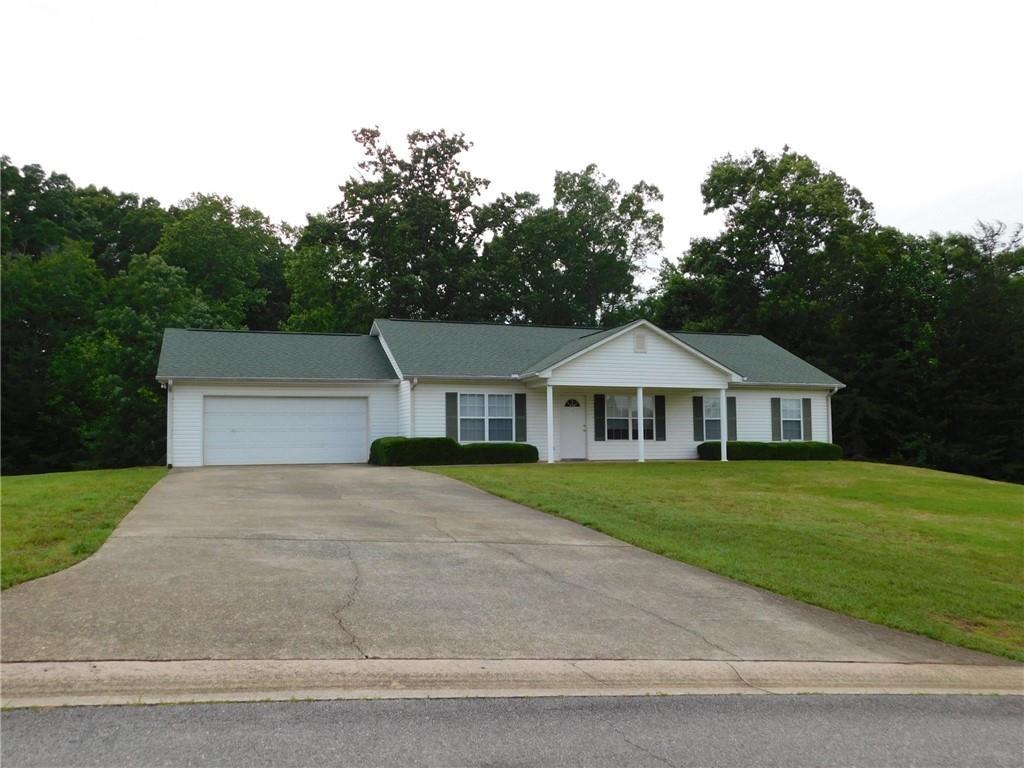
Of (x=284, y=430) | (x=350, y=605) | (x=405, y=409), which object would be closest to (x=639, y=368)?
(x=405, y=409)

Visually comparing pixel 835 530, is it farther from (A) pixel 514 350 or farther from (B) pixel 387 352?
(B) pixel 387 352

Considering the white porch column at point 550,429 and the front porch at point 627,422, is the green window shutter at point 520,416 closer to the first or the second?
the front porch at point 627,422

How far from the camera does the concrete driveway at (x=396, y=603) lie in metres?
5.73

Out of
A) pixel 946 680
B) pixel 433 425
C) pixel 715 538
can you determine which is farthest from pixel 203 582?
pixel 433 425

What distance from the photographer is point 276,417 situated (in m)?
24.2

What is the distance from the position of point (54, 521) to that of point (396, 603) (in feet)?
17.3

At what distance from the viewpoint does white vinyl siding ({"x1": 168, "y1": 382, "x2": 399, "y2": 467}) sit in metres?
23.0

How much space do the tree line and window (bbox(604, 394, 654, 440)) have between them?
1327cm

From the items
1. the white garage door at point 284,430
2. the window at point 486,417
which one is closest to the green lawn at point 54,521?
the white garage door at point 284,430

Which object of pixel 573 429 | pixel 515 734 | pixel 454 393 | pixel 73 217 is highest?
pixel 73 217

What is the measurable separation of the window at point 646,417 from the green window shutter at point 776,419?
15.9 feet

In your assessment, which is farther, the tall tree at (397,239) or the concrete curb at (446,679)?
the tall tree at (397,239)

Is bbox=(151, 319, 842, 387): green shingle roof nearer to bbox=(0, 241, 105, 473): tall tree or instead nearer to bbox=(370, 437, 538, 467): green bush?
bbox=(370, 437, 538, 467): green bush

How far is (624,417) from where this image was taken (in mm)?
27438
